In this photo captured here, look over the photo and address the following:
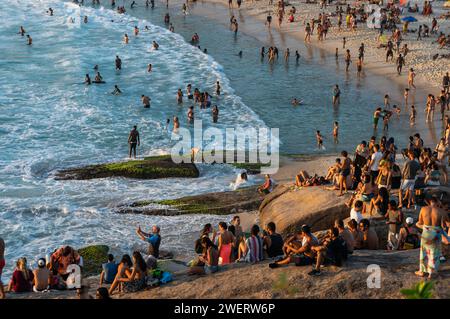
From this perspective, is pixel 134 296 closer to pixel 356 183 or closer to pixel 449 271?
pixel 449 271

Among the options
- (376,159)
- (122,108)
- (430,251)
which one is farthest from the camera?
(122,108)

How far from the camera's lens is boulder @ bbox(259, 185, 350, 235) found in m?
18.8

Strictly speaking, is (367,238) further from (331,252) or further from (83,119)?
(83,119)

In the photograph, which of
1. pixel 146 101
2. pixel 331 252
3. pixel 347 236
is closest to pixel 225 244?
pixel 347 236

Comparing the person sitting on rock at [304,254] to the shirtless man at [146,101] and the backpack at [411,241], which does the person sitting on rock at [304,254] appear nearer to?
the backpack at [411,241]

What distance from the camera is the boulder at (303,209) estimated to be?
740 inches

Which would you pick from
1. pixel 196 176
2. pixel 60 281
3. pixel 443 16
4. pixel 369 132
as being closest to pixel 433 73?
pixel 369 132

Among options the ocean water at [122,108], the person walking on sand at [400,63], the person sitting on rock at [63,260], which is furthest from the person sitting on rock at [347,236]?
the person walking on sand at [400,63]

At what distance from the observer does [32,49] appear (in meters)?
50.3

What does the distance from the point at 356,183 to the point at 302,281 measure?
684cm

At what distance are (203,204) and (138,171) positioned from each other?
153 inches

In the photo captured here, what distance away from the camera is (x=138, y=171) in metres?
25.7

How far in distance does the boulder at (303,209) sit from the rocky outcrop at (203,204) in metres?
1.18
